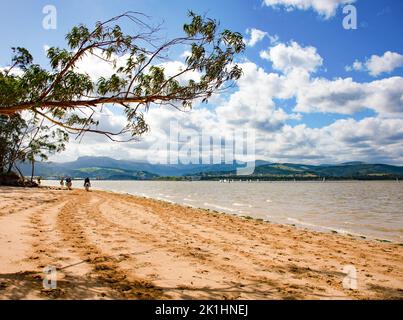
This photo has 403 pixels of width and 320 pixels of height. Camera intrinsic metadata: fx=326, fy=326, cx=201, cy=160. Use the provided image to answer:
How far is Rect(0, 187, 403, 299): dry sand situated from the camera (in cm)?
755

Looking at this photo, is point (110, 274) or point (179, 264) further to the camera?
point (179, 264)

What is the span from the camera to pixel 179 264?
10.1 meters

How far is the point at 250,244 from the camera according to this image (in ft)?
48.1

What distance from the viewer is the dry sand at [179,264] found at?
24.8 feet

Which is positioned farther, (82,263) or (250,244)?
(250,244)

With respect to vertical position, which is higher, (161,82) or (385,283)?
(161,82)

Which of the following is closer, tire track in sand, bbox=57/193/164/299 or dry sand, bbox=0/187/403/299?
tire track in sand, bbox=57/193/164/299

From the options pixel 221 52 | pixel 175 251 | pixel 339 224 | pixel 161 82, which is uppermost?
pixel 221 52

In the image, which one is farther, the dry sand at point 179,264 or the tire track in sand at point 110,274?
the dry sand at point 179,264

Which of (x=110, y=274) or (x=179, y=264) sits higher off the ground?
(x=110, y=274)

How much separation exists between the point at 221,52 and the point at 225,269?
22.0ft
